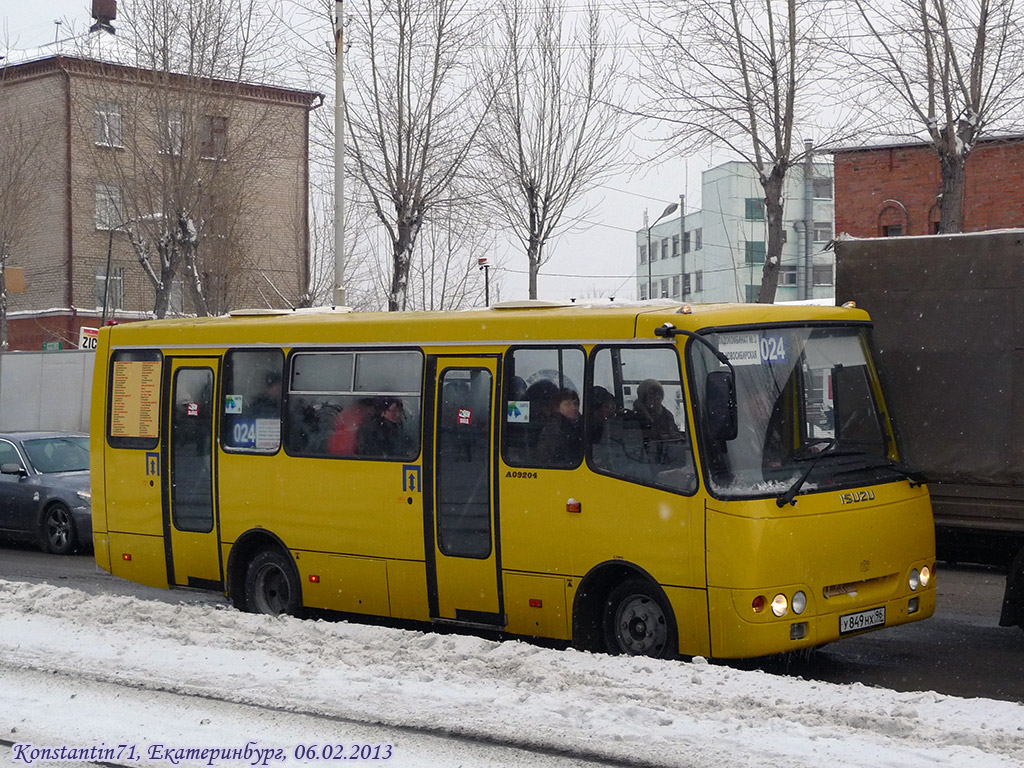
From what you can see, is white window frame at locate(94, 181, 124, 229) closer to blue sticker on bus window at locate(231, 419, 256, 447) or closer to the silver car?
the silver car

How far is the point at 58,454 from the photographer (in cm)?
1731

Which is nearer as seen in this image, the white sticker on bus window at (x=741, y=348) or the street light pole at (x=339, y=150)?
the white sticker on bus window at (x=741, y=348)

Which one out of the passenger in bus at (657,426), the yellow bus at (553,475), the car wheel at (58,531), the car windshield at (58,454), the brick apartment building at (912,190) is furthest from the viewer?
the brick apartment building at (912,190)

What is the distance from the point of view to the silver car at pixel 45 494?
16234 mm

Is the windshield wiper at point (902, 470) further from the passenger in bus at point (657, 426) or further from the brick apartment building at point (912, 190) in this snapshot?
the brick apartment building at point (912, 190)

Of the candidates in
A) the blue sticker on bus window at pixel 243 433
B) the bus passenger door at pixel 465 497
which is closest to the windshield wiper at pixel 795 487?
the bus passenger door at pixel 465 497

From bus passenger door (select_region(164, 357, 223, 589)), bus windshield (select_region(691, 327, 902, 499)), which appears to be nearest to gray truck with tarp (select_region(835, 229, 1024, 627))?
bus windshield (select_region(691, 327, 902, 499))

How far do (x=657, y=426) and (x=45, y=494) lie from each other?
10.6 metres

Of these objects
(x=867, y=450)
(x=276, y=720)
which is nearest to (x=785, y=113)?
(x=867, y=450)

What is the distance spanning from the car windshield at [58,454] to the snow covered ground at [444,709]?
28.2 ft

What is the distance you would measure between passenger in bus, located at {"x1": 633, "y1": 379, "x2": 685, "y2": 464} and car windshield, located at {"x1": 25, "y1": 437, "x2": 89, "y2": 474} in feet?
35.7

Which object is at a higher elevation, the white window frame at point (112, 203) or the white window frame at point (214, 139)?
the white window frame at point (214, 139)

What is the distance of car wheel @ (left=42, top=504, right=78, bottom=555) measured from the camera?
1620cm

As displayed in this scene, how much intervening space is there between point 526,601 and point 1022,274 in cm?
402
